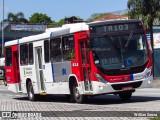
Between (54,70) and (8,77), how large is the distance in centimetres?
663

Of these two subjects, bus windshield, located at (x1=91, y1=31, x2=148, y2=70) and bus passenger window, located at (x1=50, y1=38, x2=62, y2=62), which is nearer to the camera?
bus windshield, located at (x1=91, y1=31, x2=148, y2=70)

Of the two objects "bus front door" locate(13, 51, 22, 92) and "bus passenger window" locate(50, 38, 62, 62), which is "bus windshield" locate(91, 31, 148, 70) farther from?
"bus front door" locate(13, 51, 22, 92)

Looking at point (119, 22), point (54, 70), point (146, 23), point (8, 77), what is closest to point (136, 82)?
point (119, 22)

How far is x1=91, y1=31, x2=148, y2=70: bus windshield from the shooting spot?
701 inches

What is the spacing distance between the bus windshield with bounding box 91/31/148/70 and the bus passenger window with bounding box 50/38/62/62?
247 centimetres

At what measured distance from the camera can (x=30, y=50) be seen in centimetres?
2300

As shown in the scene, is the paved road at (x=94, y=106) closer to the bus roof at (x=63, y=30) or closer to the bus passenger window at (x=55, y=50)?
the bus passenger window at (x=55, y=50)

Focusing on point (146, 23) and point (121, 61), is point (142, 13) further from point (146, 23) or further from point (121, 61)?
point (121, 61)

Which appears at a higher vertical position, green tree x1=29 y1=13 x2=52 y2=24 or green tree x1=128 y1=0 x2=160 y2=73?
green tree x1=29 y1=13 x2=52 y2=24

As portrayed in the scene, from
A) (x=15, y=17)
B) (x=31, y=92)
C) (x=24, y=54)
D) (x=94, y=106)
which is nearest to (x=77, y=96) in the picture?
(x=94, y=106)

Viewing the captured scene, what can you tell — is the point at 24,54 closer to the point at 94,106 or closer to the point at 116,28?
the point at 116,28

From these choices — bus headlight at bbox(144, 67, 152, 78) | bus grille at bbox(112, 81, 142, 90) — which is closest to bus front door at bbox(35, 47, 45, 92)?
bus grille at bbox(112, 81, 142, 90)

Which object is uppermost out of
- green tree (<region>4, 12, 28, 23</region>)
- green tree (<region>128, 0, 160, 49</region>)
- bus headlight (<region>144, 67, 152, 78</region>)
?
green tree (<region>4, 12, 28, 23</region>)

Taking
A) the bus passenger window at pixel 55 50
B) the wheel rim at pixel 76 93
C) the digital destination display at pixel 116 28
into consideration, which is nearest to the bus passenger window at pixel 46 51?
the bus passenger window at pixel 55 50
